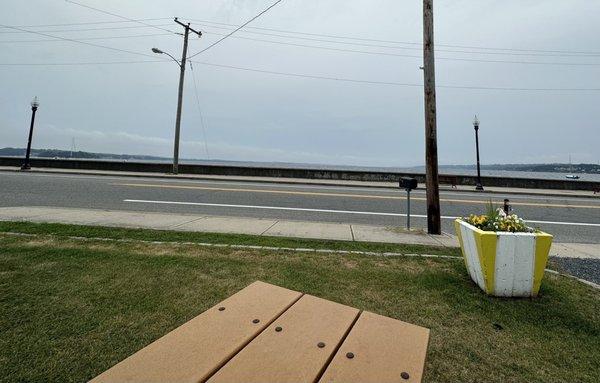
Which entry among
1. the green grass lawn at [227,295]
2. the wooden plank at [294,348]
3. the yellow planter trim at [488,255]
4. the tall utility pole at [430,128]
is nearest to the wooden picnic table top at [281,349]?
the wooden plank at [294,348]

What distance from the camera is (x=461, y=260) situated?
16.5ft

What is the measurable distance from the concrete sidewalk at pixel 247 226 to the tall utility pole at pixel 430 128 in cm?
56

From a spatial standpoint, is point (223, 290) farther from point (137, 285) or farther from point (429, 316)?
point (429, 316)

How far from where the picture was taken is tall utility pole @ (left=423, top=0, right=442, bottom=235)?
23.9 feet

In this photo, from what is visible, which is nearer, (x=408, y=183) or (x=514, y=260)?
(x=514, y=260)

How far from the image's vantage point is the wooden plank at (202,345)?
1483 mm

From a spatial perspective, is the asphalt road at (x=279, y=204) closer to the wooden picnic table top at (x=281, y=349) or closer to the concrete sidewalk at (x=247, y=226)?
the concrete sidewalk at (x=247, y=226)

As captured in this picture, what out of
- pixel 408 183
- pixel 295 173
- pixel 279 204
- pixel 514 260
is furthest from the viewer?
pixel 295 173

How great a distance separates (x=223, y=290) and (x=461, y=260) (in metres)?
3.85

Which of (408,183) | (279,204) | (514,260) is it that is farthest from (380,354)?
(279,204)

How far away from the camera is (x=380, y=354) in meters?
1.74

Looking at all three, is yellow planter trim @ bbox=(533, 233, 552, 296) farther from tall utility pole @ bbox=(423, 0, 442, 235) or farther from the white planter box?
tall utility pole @ bbox=(423, 0, 442, 235)

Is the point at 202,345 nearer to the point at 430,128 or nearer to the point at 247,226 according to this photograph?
the point at 247,226

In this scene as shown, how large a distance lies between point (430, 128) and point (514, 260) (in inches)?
172
